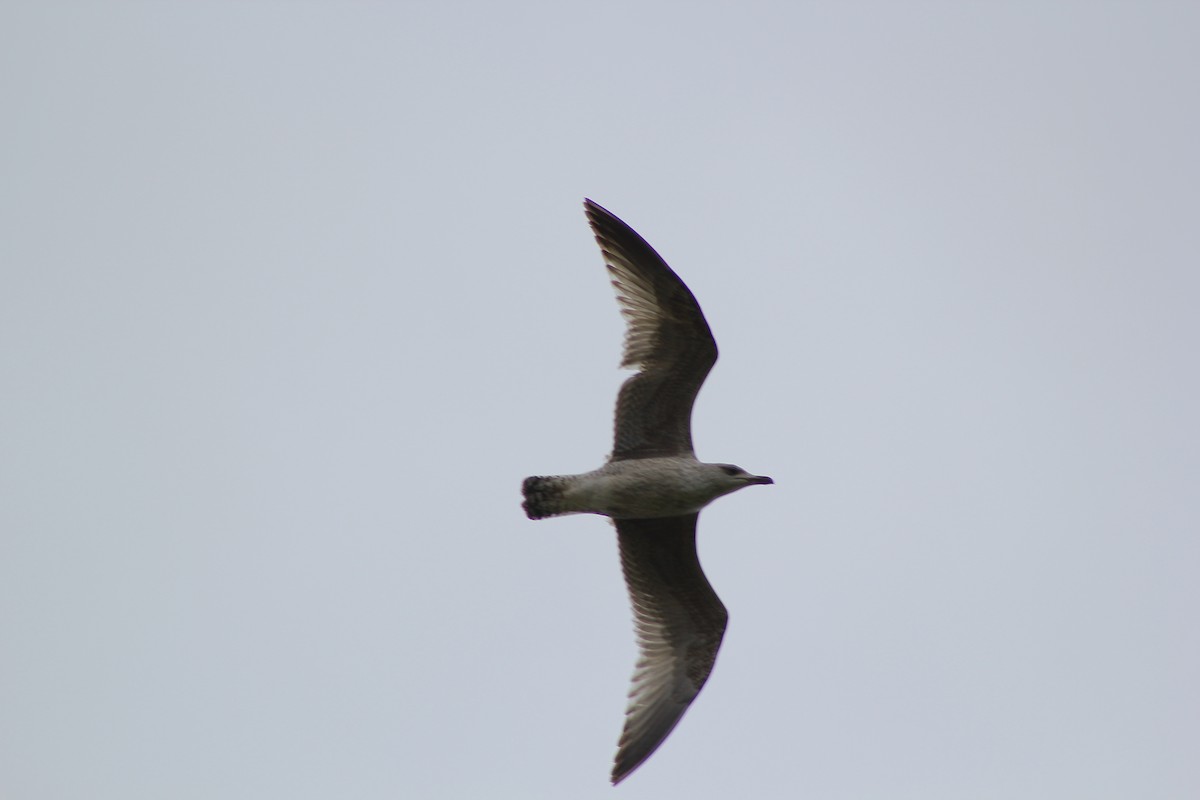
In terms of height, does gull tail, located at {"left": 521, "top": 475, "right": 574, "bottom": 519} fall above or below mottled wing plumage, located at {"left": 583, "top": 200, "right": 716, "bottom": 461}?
below

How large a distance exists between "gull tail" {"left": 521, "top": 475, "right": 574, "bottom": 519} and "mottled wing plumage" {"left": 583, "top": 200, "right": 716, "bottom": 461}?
0.65 m

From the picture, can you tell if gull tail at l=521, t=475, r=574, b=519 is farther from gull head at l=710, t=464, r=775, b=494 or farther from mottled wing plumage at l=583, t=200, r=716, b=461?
gull head at l=710, t=464, r=775, b=494

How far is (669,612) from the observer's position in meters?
14.5

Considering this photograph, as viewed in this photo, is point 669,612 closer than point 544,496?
No

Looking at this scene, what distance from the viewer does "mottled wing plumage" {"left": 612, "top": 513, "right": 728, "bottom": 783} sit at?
14305 millimetres

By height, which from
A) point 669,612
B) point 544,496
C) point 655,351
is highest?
point 655,351

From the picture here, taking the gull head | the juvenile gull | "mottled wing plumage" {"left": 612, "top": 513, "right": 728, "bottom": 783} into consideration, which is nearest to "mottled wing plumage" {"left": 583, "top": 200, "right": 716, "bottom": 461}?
the juvenile gull

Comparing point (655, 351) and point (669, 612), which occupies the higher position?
point (655, 351)

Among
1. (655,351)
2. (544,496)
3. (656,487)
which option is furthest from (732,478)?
(544,496)

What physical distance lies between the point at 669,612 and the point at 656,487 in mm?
1625

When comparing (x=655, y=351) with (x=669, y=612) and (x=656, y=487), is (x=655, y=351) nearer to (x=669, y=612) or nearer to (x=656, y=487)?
(x=656, y=487)

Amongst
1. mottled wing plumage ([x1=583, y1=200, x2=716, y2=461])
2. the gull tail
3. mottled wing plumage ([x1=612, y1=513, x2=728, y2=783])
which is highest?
mottled wing plumage ([x1=583, y1=200, x2=716, y2=461])

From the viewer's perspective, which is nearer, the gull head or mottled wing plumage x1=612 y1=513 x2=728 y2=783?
the gull head

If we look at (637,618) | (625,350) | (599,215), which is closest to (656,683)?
(637,618)
